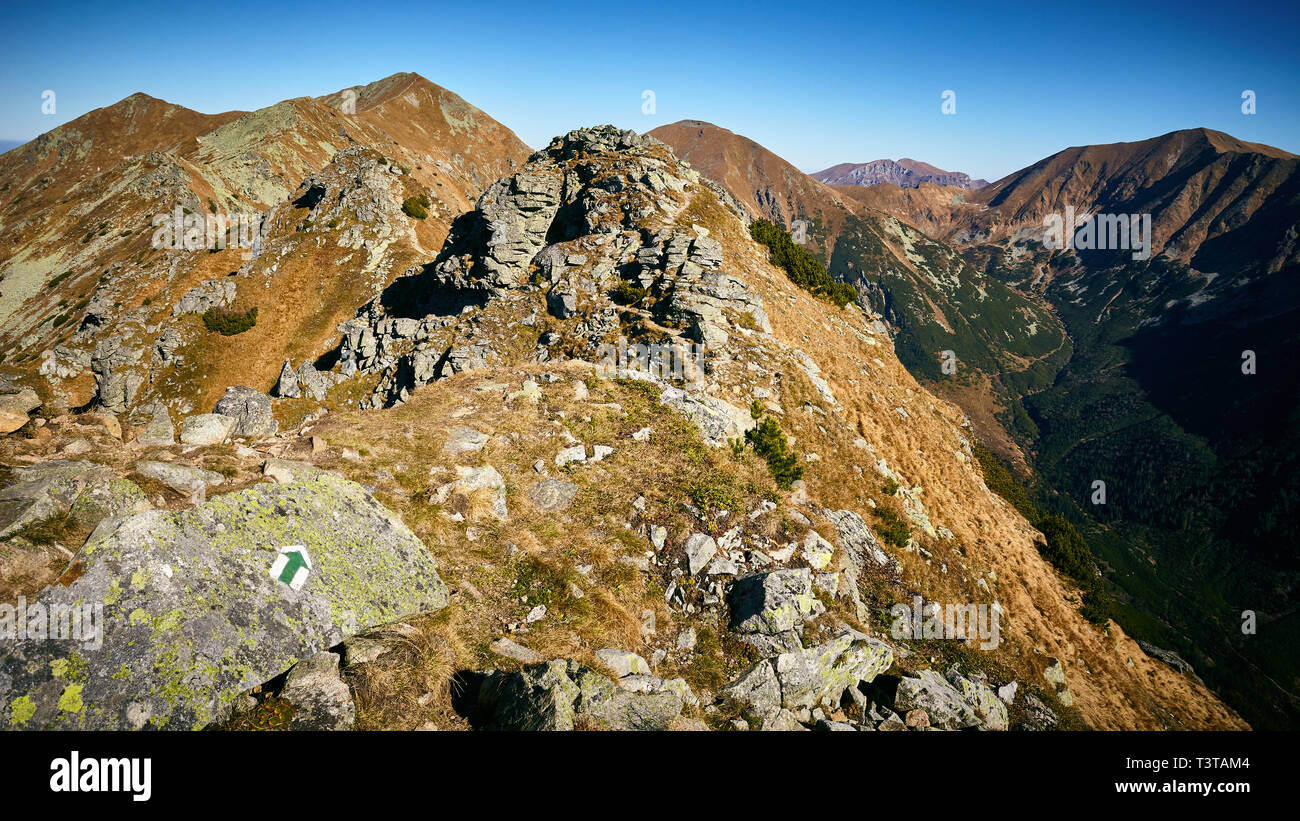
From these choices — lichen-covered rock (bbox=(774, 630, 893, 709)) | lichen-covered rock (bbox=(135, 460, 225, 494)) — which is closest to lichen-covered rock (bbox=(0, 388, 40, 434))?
lichen-covered rock (bbox=(135, 460, 225, 494))

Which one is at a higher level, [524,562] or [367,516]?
[367,516]

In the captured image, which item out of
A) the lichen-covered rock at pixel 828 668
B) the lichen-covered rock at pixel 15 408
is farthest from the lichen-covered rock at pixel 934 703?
the lichen-covered rock at pixel 15 408

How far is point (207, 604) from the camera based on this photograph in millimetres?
9172

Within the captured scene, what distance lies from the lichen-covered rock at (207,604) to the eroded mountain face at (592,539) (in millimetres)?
45

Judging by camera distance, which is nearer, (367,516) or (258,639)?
(258,639)

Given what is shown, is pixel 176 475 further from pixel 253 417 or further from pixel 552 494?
pixel 552 494

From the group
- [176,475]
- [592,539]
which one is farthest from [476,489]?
[176,475]

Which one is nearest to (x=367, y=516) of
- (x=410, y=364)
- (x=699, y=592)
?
(x=699, y=592)

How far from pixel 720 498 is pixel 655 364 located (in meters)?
13.9

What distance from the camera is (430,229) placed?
7994cm

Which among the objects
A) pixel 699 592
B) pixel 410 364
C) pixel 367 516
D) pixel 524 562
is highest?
pixel 410 364

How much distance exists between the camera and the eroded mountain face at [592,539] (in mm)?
9227

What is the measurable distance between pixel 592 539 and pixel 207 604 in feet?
32.4
